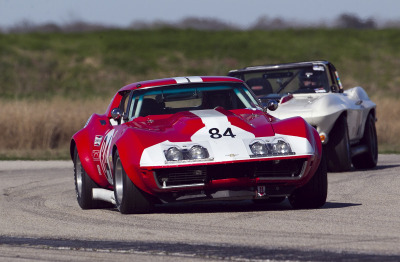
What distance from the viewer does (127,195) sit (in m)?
8.39

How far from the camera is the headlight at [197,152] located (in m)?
8.02

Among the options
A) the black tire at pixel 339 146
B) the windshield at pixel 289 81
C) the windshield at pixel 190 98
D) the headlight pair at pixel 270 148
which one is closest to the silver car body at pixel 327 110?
the black tire at pixel 339 146

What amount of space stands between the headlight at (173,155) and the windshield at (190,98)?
1381 mm

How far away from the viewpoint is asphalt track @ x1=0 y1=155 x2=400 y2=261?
603 centimetres

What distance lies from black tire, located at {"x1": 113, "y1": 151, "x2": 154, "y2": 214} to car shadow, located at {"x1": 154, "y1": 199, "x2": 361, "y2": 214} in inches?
15.7

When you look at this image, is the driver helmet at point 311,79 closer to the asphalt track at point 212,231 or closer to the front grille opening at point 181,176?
the asphalt track at point 212,231

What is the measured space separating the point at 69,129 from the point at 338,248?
18206mm

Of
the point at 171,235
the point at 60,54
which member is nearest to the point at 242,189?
the point at 171,235

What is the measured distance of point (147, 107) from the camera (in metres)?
9.38

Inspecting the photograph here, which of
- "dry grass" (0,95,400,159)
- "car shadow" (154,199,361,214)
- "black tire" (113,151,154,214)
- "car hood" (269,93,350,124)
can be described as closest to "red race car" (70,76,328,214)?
"black tire" (113,151,154,214)

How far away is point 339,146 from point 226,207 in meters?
4.34

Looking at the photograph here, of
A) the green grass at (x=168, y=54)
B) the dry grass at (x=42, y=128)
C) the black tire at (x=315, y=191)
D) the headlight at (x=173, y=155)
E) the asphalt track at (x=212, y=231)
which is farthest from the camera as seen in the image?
the green grass at (x=168, y=54)

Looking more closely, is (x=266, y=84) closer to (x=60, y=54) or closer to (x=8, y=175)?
(x=8, y=175)

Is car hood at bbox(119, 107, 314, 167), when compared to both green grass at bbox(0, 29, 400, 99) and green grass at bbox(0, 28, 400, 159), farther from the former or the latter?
green grass at bbox(0, 29, 400, 99)
